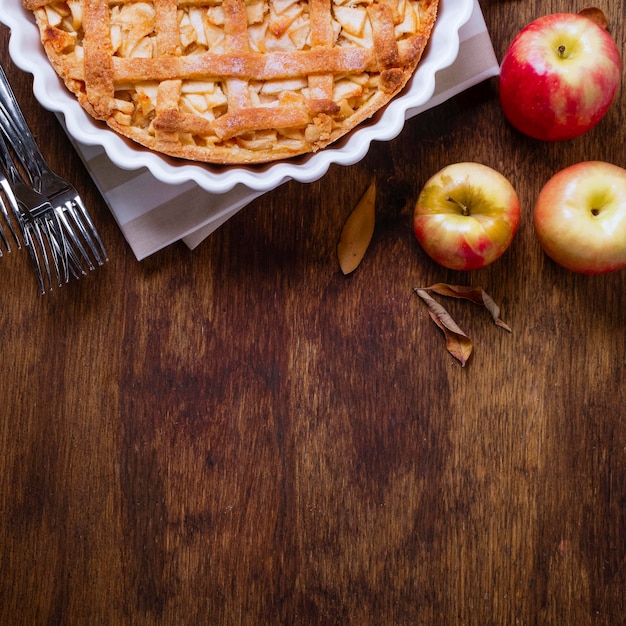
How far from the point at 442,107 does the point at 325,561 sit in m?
0.81

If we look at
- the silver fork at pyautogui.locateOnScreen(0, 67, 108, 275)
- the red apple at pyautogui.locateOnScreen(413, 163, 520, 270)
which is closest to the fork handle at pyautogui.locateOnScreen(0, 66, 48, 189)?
the silver fork at pyautogui.locateOnScreen(0, 67, 108, 275)

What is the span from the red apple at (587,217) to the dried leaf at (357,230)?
0.29m

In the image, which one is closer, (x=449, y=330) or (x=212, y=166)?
(x=212, y=166)

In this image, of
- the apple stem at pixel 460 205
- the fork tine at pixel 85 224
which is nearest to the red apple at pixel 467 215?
the apple stem at pixel 460 205

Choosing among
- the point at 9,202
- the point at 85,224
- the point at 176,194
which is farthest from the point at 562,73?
the point at 9,202

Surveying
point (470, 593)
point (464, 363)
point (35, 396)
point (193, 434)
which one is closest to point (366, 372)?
point (464, 363)

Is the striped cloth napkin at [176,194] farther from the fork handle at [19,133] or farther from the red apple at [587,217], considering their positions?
the red apple at [587,217]

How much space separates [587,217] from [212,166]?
1.97ft

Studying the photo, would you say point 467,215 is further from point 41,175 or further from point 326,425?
point 41,175

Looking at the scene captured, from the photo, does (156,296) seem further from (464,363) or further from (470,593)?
(470,593)

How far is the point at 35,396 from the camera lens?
113 cm

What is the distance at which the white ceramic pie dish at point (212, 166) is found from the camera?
3.13ft

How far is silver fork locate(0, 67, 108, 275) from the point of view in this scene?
1063mm

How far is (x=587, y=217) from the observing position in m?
1.06
